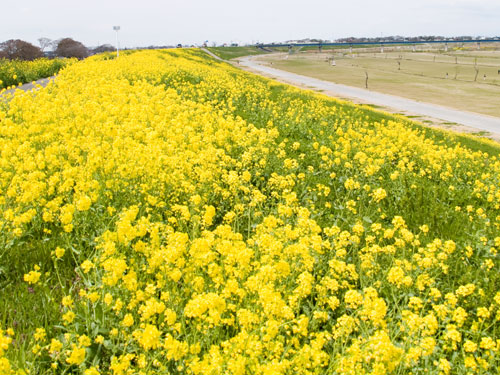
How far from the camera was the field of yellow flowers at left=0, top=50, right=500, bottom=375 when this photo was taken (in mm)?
2914

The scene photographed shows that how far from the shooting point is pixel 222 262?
12.8 ft

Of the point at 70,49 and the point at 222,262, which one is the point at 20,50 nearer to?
the point at 70,49

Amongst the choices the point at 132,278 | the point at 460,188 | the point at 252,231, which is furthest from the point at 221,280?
the point at 460,188

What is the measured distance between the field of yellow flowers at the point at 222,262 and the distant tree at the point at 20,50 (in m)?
57.6

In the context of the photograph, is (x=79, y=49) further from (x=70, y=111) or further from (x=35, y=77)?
(x=70, y=111)

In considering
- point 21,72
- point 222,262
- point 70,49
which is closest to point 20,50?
point 70,49

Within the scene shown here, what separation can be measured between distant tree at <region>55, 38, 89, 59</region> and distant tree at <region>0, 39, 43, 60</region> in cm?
1636

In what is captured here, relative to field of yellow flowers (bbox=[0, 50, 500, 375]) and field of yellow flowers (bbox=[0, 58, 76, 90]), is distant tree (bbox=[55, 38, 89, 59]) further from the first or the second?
field of yellow flowers (bbox=[0, 50, 500, 375])

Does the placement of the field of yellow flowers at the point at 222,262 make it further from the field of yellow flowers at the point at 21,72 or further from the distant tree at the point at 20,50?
the distant tree at the point at 20,50

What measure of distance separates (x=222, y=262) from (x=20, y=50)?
68.2 meters

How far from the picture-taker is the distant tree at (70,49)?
261 ft

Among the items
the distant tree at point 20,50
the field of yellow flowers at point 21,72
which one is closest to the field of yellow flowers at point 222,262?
the field of yellow flowers at point 21,72

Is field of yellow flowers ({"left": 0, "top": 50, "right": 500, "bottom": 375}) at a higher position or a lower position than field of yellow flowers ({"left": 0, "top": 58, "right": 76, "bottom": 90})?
lower

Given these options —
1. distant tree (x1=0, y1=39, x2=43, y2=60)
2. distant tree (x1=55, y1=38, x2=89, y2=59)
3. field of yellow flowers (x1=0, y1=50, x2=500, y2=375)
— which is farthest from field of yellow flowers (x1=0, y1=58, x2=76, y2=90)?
distant tree (x1=55, y1=38, x2=89, y2=59)
